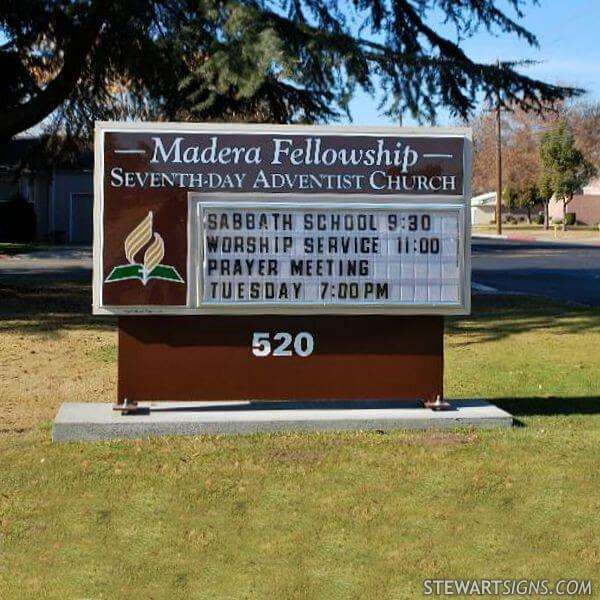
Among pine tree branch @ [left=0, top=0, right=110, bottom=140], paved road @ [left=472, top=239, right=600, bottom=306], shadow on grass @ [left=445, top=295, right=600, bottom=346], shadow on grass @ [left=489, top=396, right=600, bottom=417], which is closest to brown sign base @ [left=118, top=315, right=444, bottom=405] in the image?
shadow on grass @ [left=489, top=396, right=600, bottom=417]

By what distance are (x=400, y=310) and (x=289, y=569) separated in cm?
322

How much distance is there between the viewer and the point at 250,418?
7.81 metres

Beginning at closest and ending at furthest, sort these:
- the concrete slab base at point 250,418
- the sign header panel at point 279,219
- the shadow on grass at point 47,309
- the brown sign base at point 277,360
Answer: the concrete slab base at point 250,418, the sign header panel at point 279,219, the brown sign base at point 277,360, the shadow on grass at point 47,309

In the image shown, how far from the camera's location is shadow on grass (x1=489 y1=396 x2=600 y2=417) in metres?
8.67

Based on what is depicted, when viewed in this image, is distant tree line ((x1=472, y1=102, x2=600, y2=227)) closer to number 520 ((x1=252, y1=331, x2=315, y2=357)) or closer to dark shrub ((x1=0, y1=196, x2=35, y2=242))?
dark shrub ((x1=0, y1=196, x2=35, y2=242))

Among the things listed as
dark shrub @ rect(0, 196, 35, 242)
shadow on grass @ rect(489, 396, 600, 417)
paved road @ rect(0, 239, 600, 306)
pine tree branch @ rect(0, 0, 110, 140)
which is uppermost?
pine tree branch @ rect(0, 0, 110, 140)

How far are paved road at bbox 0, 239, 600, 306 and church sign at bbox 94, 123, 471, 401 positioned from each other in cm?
1186

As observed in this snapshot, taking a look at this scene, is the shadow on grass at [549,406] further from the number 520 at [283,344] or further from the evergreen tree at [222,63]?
the evergreen tree at [222,63]

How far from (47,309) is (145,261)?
8745mm

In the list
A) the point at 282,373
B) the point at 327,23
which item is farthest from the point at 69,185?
the point at 282,373

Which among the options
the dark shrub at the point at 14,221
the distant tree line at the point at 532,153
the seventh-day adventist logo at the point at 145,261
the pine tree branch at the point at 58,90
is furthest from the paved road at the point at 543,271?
the distant tree line at the point at 532,153

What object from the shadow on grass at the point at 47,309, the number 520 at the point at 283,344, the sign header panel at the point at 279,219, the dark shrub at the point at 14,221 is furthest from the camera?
the dark shrub at the point at 14,221

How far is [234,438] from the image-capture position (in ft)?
24.9

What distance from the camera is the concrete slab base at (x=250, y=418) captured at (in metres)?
7.54
